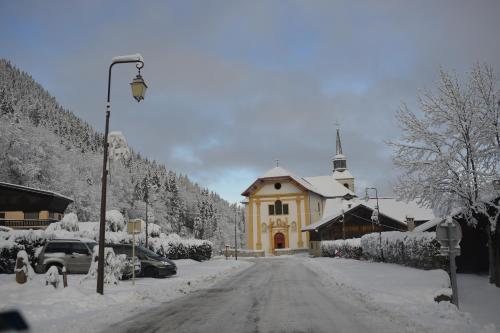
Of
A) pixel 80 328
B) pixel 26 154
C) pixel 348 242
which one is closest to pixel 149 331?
pixel 80 328

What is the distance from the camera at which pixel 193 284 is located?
1838 centimetres

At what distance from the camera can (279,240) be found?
66.1m

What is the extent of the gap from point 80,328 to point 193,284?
410 inches

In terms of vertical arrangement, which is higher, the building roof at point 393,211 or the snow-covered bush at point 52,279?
the building roof at point 393,211

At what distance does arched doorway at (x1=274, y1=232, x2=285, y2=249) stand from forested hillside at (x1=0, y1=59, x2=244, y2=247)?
2058 centimetres

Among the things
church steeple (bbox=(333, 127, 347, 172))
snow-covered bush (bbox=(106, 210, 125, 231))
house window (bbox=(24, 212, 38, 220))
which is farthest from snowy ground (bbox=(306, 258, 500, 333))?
church steeple (bbox=(333, 127, 347, 172))

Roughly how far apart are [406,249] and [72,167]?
56725 millimetres

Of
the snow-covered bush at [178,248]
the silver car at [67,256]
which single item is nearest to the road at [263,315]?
the silver car at [67,256]

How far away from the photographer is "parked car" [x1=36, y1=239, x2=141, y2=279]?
18.7 metres

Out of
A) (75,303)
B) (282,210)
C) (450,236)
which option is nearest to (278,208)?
(282,210)

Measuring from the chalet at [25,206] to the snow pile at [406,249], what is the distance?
28616 mm

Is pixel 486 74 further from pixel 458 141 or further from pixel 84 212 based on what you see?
pixel 84 212

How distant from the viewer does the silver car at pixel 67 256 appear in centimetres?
1872

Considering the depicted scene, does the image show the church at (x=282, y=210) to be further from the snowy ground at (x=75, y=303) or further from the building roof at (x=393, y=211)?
the snowy ground at (x=75, y=303)
